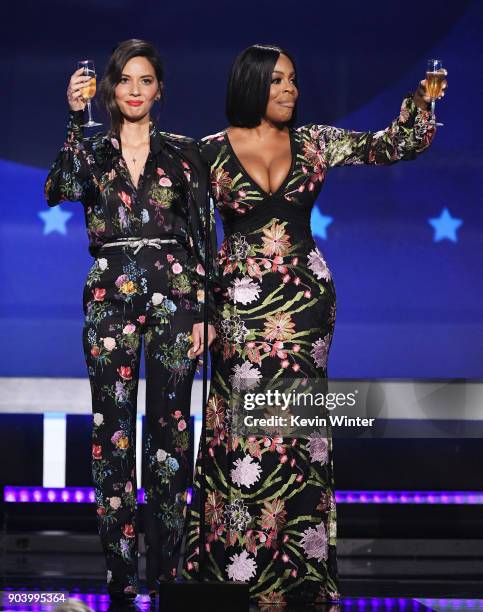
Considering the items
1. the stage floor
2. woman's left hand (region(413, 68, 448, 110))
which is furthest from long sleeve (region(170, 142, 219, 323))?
the stage floor

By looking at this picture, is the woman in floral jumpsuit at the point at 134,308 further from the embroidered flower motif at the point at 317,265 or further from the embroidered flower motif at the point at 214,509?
the embroidered flower motif at the point at 317,265

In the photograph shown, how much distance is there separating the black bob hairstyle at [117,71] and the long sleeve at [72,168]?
135 mm

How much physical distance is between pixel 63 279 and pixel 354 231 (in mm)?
1195

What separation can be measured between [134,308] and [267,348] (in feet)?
1.26

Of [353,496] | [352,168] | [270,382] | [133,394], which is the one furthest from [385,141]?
[353,496]

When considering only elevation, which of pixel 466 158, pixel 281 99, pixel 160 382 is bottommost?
pixel 160 382

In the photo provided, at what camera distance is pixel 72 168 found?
3.78 m

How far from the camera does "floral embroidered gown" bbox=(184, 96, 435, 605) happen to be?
383cm

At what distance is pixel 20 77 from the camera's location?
18.5 feet

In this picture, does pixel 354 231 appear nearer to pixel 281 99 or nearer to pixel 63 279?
pixel 63 279

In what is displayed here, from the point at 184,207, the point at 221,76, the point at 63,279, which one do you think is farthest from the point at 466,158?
the point at 184,207

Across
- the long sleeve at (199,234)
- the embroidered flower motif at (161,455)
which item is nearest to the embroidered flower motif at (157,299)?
the long sleeve at (199,234)

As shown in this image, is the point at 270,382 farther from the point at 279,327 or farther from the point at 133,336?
the point at 133,336

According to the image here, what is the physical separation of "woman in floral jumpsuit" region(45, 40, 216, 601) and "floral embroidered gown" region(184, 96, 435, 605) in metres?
0.09
